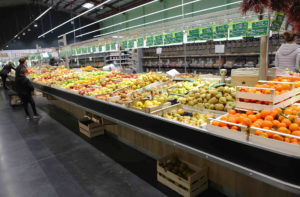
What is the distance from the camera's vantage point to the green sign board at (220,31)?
3027 millimetres

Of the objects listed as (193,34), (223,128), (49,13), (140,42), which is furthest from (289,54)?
(49,13)

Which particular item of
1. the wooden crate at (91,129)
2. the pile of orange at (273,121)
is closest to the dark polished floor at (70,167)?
the wooden crate at (91,129)

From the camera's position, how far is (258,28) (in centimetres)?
241

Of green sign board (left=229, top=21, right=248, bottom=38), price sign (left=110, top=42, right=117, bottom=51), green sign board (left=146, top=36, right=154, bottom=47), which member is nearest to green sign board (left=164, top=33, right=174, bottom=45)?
green sign board (left=146, top=36, right=154, bottom=47)

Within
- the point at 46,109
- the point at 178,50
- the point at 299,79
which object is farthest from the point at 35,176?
the point at 178,50

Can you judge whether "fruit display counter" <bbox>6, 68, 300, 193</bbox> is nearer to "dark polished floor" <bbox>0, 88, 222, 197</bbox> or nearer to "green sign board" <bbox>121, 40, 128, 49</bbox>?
"dark polished floor" <bbox>0, 88, 222, 197</bbox>

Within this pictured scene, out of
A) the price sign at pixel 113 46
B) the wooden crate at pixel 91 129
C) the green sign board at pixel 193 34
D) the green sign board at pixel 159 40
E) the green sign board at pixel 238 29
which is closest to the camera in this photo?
the green sign board at pixel 238 29

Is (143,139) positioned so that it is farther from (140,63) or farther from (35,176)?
(140,63)

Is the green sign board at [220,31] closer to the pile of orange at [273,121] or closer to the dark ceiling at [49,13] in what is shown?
the pile of orange at [273,121]

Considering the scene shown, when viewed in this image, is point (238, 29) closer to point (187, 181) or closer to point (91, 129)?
point (187, 181)

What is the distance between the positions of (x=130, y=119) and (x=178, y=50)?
9.25 m

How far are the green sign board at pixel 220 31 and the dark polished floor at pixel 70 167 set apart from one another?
2.16 metres

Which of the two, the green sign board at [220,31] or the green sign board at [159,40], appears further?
the green sign board at [159,40]

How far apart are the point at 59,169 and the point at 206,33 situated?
324cm
